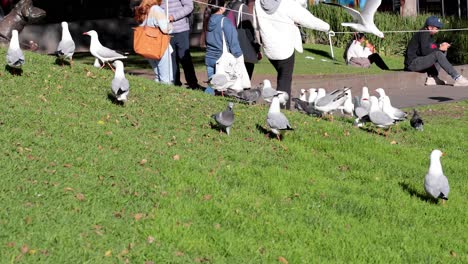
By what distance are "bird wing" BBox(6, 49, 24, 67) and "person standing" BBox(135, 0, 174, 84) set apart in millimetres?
2720

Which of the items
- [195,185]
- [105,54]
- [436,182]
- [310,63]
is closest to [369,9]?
[105,54]

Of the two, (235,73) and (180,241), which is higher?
(180,241)

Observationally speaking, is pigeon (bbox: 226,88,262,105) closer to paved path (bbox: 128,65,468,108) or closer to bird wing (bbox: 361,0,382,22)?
bird wing (bbox: 361,0,382,22)

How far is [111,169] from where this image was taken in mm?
8867

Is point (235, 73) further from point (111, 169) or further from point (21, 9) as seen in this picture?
point (111, 169)

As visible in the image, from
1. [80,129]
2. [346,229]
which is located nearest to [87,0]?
[80,129]

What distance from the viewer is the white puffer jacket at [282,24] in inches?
522

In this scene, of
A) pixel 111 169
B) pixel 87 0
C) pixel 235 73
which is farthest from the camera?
pixel 87 0

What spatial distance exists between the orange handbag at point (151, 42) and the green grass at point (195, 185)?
4.59 ft

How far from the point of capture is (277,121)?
10.9 meters

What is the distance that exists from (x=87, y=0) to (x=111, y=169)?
23549 mm

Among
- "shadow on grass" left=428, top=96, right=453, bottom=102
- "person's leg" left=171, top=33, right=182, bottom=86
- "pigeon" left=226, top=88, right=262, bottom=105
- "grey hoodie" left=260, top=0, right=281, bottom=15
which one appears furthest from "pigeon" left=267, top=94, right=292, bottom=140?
"shadow on grass" left=428, top=96, right=453, bottom=102

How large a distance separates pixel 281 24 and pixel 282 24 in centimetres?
1

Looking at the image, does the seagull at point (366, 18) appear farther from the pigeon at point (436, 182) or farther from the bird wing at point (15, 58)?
the pigeon at point (436, 182)
